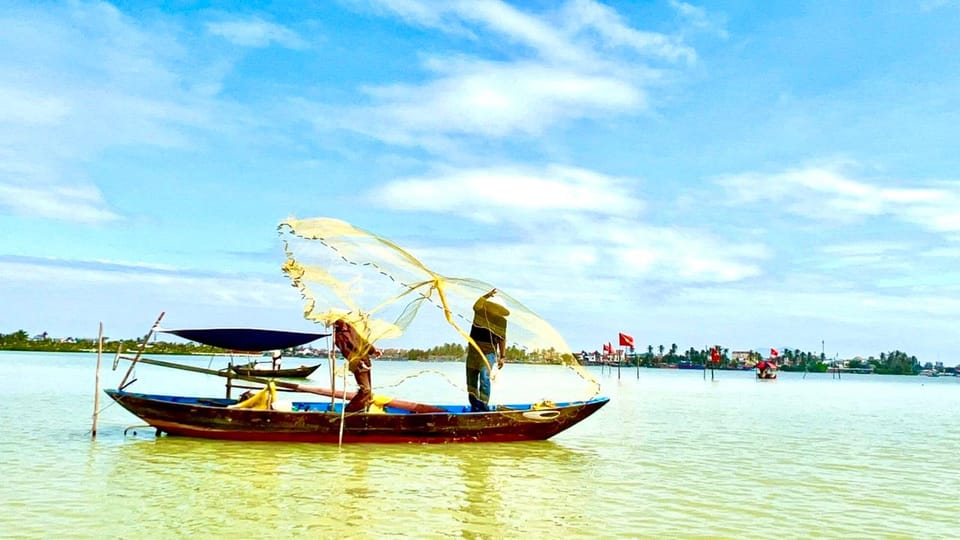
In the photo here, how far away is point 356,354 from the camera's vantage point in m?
13.9

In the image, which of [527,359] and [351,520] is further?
[527,359]

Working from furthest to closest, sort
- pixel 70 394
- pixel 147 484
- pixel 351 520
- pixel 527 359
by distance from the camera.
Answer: pixel 70 394 → pixel 527 359 → pixel 147 484 → pixel 351 520

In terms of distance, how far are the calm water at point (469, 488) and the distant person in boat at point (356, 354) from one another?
918 mm

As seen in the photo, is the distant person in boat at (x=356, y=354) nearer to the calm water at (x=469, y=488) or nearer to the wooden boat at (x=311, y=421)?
the wooden boat at (x=311, y=421)

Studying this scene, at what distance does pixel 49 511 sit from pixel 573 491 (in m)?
6.43

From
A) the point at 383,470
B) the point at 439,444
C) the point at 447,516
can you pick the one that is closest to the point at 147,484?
the point at 383,470

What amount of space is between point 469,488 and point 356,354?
418 centimetres

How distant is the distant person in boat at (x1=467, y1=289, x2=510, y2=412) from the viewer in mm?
13836

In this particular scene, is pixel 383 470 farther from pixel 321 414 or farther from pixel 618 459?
pixel 618 459

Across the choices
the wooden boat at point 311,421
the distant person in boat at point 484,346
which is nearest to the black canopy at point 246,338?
the wooden boat at point 311,421

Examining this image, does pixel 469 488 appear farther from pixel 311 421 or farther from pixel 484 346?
pixel 311 421

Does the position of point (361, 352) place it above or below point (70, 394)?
above

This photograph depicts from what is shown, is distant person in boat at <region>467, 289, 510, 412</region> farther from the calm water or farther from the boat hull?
the calm water

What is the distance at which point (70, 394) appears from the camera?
28.5 metres
